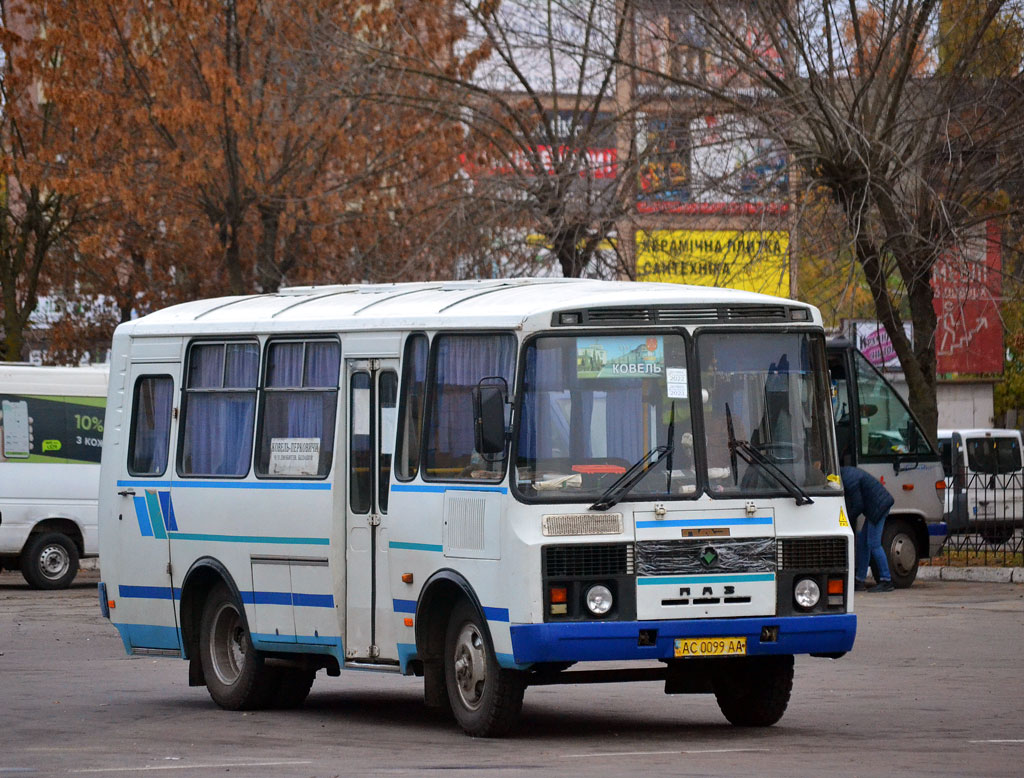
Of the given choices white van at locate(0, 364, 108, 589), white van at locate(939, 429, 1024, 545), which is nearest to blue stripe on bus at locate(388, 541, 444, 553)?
white van at locate(0, 364, 108, 589)

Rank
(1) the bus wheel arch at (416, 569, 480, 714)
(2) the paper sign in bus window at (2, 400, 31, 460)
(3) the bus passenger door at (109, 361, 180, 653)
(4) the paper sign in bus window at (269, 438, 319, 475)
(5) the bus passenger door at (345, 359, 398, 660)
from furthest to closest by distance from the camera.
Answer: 1. (2) the paper sign in bus window at (2, 400, 31, 460)
2. (3) the bus passenger door at (109, 361, 180, 653)
3. (4) the paper sign in bus window at (269, 438, 319, 475)
4. (5) the bus passenger door at (345, 359, 398, 660)
5. (1) the bus wheel arch at (416, 569, 480, 714)

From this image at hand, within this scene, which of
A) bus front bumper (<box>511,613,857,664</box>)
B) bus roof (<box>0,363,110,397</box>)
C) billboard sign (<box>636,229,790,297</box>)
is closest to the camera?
bus front bumper (<box>511,613,857,664</box>)

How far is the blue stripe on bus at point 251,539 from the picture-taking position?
464 inches

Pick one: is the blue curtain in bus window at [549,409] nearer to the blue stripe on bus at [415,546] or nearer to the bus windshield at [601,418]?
the bus windshield at [601,418]

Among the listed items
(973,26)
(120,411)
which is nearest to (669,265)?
(973,26)

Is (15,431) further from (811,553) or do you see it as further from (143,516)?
(811,553)

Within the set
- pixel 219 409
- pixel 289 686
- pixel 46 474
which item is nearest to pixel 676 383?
pixel 219 409

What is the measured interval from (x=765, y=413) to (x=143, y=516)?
4.70 metres

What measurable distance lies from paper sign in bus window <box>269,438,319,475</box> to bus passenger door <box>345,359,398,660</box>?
1.02ft

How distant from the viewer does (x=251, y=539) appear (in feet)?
40.5

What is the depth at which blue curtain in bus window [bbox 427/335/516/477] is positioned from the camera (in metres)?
10.7

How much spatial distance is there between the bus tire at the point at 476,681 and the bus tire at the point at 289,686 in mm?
1997

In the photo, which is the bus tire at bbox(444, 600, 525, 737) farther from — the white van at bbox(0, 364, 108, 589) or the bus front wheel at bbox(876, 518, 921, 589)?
the white van at bbox(0, 364, 108, 589)

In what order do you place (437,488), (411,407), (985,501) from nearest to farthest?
1. (437,488)
2. (411,407)
3. (985,501)
